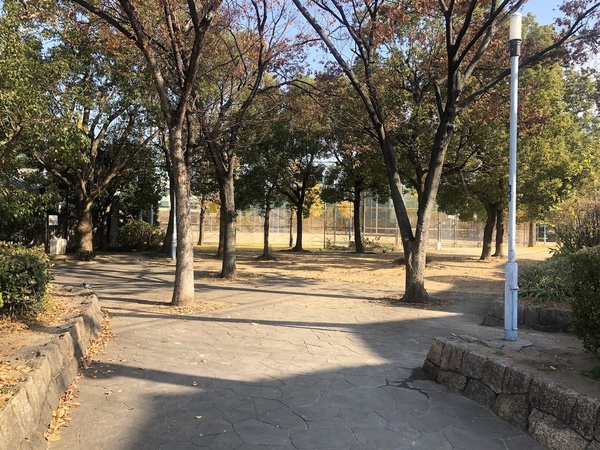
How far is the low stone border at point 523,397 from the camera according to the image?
3.47 meters

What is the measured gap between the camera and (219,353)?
6.21 metres

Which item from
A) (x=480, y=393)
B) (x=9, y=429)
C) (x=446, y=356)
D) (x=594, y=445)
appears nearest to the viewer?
(x=9, y=429)

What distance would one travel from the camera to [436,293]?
491 inches

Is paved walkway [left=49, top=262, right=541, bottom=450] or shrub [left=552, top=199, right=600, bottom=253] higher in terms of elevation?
shrub [left=552, top=199, right=600, bottom=253]

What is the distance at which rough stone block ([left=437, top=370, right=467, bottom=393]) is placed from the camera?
16.1 ft

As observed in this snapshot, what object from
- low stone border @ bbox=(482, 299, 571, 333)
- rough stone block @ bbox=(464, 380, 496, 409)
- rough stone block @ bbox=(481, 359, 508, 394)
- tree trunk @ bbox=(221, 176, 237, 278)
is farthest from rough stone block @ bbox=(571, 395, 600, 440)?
tree trunk @ bbox=(221, 176, 237, 278)

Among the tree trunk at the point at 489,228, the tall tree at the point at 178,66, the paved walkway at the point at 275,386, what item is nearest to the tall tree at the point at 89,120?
the tall tree at the point at 178,66

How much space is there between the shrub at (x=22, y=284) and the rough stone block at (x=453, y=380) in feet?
17.8

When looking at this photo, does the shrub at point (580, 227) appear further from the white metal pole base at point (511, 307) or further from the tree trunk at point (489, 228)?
the tree trunk at point (489, 228)

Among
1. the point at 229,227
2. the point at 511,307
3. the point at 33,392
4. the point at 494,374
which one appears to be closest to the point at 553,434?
the point at 494,374

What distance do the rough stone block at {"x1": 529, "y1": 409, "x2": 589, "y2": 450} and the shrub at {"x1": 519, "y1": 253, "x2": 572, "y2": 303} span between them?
519 cm

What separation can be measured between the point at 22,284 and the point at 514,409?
605cm

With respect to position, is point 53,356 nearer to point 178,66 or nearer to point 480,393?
point 480,393

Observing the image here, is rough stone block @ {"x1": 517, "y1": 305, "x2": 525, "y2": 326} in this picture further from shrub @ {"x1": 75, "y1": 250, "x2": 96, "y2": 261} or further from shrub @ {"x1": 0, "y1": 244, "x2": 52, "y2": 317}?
shrub @ {"x1": 75, "y1": 250, "x2": 96, "y2": 261}
